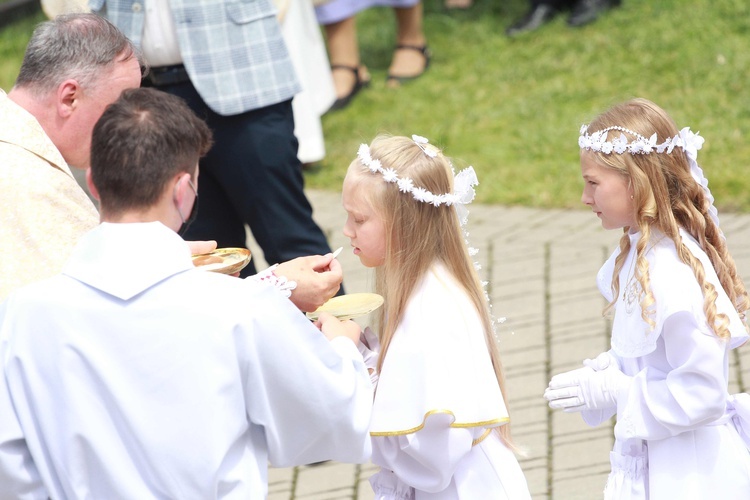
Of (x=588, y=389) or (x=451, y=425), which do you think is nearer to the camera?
(x=451, y=425)

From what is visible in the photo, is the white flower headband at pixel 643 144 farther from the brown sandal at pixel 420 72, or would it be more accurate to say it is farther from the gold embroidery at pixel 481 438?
the brown sandal at pixel 420 72

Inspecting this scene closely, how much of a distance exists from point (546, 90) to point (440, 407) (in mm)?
5656

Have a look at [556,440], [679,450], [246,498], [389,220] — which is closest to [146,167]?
[246,498]

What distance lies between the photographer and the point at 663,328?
2.73m

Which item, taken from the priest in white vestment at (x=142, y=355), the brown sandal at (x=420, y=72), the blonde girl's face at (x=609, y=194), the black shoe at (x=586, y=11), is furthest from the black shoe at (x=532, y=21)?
the priest in white vestment at (x=142, y=355)

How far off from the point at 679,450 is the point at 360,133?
5095 mm

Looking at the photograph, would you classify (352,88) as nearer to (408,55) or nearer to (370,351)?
(408,55)

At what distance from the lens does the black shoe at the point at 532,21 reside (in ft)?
29.6

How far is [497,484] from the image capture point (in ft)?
9.18

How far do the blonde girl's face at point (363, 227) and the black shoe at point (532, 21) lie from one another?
6414mm

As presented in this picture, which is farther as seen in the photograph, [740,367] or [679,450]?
[740,367]

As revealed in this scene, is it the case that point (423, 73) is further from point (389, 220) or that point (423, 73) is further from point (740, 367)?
point (389, 220)

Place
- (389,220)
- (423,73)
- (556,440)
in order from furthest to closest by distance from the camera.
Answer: (423,73) < (556,440) < (389,220)

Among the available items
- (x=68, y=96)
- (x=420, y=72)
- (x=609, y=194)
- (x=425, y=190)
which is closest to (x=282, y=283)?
(x=425, y=190)
